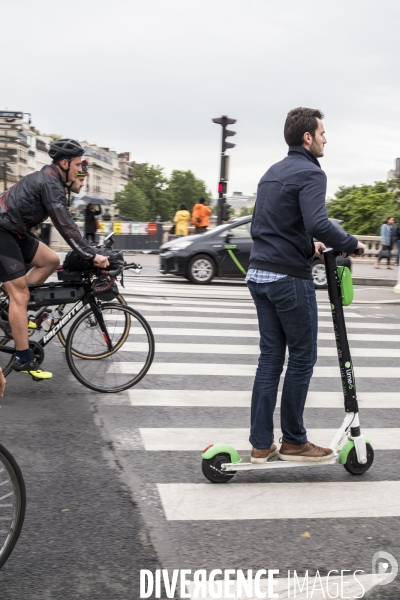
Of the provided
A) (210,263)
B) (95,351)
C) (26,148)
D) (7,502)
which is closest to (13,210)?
(95,351)

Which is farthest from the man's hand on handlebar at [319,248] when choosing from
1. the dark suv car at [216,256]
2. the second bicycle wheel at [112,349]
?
the dark suv car at [216,256]

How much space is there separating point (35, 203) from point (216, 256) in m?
10.9

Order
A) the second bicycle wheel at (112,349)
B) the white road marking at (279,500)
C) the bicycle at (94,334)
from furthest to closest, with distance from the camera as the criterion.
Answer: the second bicycle wheel at (112,349) < the bicycle at (94,334) < the white road marking at (279,500)

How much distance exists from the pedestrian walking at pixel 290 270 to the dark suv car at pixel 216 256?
39.2ft

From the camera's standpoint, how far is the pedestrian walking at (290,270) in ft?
13.3

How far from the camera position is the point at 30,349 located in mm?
5973

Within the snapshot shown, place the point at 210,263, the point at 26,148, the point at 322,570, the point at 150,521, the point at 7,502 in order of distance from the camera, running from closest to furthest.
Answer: the point at 7,502, the point at 322,570, the point at 150,521, the point at 210,263, the point at 26,148

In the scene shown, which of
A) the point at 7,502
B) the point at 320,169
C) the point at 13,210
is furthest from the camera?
the point at 13,210

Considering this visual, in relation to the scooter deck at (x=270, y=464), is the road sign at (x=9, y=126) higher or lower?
higher

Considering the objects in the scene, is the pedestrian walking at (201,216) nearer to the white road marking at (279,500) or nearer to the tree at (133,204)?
the white road marking at (279,500)

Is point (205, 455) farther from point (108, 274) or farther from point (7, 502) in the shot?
point (108, 274)

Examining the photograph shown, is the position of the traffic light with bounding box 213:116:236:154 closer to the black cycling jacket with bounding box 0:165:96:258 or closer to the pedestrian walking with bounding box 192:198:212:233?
the pedestrian walking with bounding box 192:198:212:233

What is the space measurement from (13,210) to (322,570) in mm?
3382

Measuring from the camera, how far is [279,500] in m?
4.01
